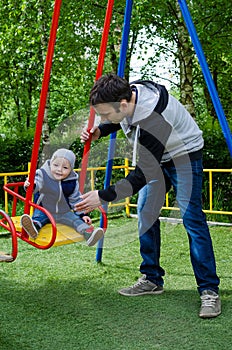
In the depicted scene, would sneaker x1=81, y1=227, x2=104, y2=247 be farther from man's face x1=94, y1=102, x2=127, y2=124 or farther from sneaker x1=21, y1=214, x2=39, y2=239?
man's face x1=94, y1=102, x2=127, y2=124

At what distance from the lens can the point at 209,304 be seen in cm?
383

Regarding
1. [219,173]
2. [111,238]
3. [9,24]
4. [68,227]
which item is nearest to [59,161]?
[68,227]

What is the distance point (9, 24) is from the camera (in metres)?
10.4

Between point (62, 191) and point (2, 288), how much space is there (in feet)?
3.25

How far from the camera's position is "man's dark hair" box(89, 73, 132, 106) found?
3.39 m

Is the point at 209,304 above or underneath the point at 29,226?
underneath

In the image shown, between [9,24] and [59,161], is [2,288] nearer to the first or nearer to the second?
[59,161]

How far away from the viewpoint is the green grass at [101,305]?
134 inches

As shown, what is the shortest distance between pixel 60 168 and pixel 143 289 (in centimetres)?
106

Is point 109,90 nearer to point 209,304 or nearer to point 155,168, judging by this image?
point 155,168

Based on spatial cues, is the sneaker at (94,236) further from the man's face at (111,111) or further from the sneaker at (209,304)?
the man's face at (111,111)

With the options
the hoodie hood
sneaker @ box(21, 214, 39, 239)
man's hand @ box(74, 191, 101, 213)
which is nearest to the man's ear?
man's hand @ box(74, 191, 101, 213)

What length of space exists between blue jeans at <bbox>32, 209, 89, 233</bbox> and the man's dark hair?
1040mm

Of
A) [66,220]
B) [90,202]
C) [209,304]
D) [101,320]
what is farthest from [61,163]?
[209,304]
